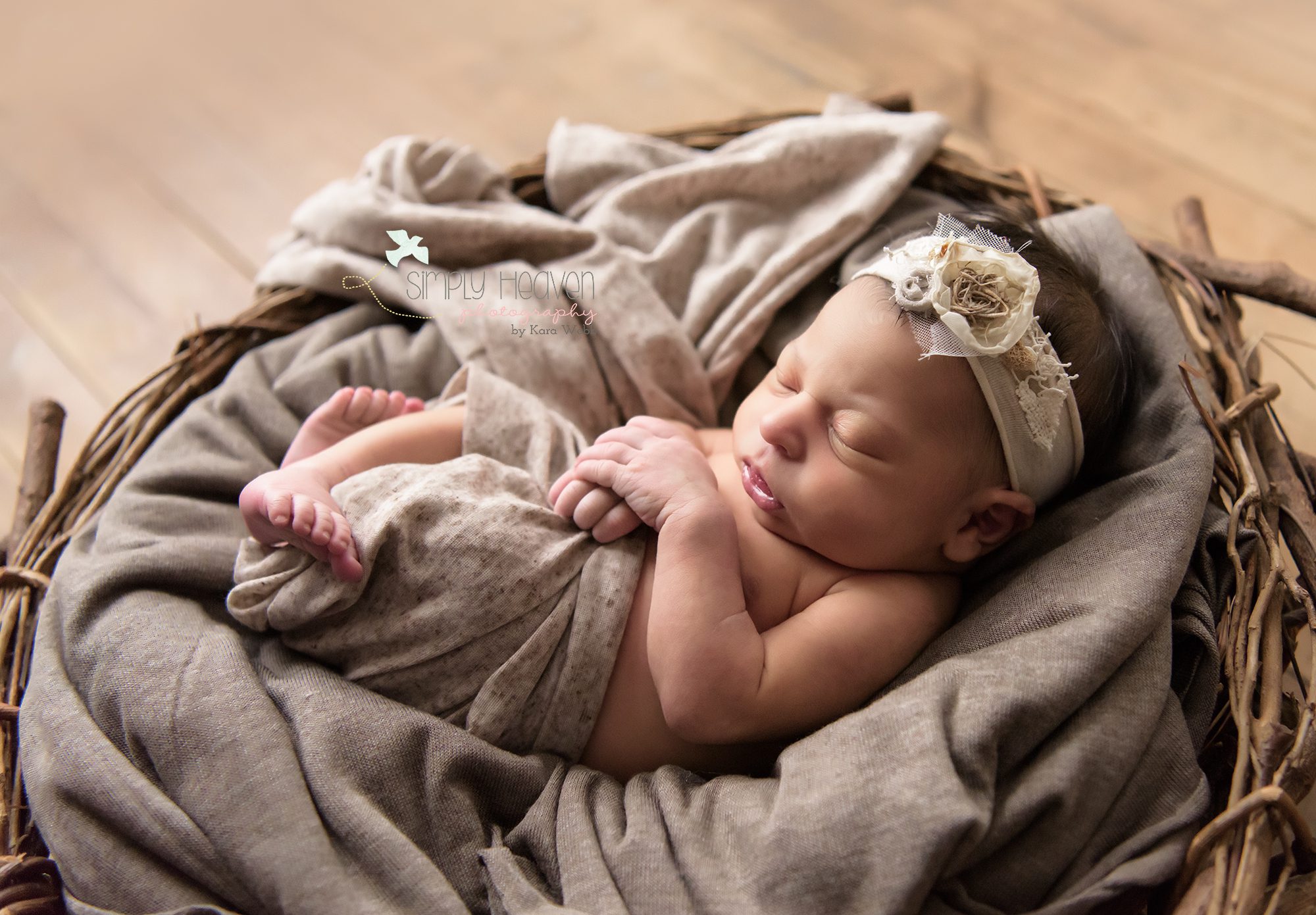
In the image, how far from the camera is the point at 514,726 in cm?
116

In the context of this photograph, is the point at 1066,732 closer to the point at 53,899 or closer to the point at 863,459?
the point at 863,459

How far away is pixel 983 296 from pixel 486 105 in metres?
1.61

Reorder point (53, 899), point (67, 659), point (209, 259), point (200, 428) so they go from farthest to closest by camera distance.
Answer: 1. point (209, 259)
2. point (200, 428)
3. point (67, 659)
4. point (53, 899)

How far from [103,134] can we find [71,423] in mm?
813

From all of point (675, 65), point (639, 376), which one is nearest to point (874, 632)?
point (639, 376)

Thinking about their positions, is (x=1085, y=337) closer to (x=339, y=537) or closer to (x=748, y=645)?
(x=748, y=645)

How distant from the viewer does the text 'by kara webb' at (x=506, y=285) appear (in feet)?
4.99

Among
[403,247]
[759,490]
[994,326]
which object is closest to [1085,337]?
[994,326]

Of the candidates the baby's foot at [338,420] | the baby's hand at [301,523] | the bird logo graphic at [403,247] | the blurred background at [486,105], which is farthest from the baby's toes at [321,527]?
the blurred background at [486,105]

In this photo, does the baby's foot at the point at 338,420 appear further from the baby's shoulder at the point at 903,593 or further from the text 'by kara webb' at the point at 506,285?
the baby's shoulder at the point at 903,593

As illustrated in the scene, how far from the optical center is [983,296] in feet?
3.42

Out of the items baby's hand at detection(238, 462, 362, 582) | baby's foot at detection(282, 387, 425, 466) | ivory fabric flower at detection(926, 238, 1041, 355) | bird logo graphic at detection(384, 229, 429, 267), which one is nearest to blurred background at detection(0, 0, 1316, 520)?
bird logo graphic at detection(384, 229, 429, 267)

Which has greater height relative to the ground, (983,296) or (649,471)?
(983,296)

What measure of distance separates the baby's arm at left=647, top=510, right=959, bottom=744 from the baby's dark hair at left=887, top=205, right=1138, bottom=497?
22cm
